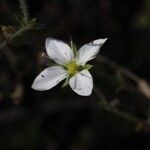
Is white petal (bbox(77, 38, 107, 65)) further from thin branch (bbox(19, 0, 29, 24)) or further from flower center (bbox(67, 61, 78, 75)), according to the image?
thin branch (bbox(19, 0, 29, 24))

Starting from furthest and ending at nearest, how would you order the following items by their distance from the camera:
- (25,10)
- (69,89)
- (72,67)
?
(69,89), (72,67), (25,10)

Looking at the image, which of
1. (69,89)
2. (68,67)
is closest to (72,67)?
(68,67)

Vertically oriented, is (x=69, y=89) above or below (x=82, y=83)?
below

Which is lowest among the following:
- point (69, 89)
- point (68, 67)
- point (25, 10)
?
point (69, 89)

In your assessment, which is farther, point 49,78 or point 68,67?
point 68,67

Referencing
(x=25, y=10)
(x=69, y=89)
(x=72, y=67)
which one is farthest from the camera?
(x=69, y=89)

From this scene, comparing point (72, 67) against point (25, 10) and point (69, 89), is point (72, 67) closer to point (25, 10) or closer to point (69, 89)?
point (25, 10)

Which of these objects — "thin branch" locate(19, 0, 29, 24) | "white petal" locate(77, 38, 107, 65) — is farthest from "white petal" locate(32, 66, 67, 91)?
"thin branch" locate(19, 0, 29, 24)

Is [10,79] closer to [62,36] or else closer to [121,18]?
[62,36]
